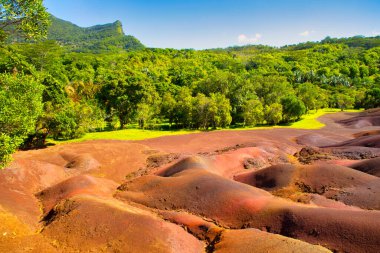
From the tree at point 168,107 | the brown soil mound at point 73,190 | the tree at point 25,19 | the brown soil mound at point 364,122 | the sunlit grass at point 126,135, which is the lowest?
the brown soil mound at point 364,122

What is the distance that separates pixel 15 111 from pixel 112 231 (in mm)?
8646

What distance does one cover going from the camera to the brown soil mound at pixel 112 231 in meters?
15.7

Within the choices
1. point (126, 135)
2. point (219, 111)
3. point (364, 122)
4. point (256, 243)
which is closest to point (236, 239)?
point (256, 243)

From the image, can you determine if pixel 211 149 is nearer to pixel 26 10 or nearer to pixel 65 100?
pixel 65 100

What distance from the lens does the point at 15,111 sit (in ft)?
58.1

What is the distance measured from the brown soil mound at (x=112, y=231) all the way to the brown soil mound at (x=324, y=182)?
35.4ft

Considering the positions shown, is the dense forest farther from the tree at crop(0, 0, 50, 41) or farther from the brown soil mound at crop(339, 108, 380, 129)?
the brown soil mound at crop(339, 108, 380, 129)

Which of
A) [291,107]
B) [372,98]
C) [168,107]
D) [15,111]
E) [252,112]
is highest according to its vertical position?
[15,111]

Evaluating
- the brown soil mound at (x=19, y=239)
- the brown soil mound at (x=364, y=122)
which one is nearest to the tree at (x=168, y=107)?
the brown soil mound at (x=364, y=122)

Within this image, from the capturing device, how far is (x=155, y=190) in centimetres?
2302

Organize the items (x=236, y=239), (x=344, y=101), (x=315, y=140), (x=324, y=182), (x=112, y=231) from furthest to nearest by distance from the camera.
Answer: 1. (x=344, y=101)
2. (x=315, y=140)
3. (x=324, y=182)
4. (x=112, y=231)
5. (x=236, y=239)

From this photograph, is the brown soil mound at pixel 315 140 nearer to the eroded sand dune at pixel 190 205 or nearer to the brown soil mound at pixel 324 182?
the eroded sand dune at pixel 190 205

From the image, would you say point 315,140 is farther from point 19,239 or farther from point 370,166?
point 19,239

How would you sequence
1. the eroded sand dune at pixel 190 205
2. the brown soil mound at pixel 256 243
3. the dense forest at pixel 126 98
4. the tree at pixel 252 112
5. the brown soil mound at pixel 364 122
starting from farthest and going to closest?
the brown soil mound at pixel 364 122
the tree at pixel 252 112
the dense forest at pixel 126 98
the eroded sand dune at pixel 190 205
the brown soil mound at pixel 256 243
